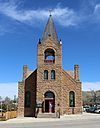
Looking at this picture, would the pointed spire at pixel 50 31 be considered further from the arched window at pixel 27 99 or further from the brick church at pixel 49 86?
the arched window at pixel 27 99

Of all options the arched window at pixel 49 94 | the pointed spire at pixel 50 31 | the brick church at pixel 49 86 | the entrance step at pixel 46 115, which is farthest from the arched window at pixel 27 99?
the pointed spire at pixel 50 31

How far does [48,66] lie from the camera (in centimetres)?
5278

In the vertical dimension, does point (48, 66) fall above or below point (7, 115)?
above

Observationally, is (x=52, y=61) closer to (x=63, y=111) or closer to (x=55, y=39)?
(x=55, y=39)

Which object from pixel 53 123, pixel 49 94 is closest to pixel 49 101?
pixel 49 94

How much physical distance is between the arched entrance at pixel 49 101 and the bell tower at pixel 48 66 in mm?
704

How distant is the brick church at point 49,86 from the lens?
2044 inches

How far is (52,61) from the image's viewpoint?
175ft

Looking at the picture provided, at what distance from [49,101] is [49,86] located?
2.72 m

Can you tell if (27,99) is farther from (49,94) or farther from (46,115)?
(46,115)

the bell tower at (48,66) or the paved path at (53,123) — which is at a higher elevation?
the bell tower at (48,66)

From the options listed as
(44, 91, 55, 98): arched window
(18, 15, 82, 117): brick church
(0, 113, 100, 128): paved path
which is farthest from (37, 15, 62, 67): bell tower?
(0, 113, 100, 128): paved path

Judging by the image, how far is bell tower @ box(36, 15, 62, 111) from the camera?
2050 inches

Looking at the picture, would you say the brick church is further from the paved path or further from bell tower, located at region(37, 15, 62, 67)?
the paved path
